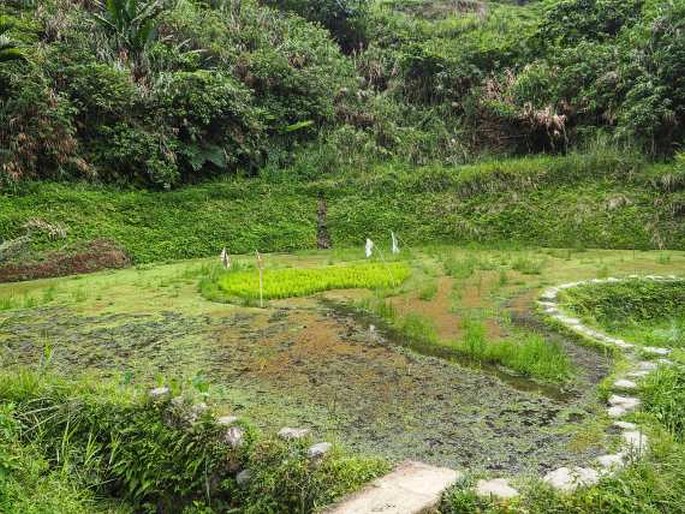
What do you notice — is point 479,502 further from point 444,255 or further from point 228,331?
point 444,255

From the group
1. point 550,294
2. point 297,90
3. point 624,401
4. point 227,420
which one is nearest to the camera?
point 227,420

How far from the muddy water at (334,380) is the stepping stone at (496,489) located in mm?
288

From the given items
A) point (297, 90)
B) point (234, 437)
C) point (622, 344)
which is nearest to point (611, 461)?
point (234, 437)

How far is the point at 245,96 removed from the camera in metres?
15.5

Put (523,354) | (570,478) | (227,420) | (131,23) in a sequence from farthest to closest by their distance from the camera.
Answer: (131,23) < (523,354) < (227,420) < (570,478)

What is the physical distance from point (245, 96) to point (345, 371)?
A: 1190 cm

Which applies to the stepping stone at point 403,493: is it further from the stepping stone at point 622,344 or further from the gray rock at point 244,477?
the stepping stone at point 622,344

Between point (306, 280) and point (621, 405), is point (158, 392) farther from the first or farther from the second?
point (306, 280)

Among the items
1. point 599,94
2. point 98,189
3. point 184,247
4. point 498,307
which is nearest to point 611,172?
point 599,94

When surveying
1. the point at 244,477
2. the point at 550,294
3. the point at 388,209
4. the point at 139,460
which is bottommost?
the point at 139,460

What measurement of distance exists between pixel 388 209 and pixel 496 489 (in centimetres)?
1139

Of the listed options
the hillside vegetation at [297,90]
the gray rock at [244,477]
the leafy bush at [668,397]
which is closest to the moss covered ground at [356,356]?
the leafy bush at [668,397]

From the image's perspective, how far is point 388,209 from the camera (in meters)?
14.1

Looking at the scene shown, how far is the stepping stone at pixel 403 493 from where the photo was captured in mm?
2842
